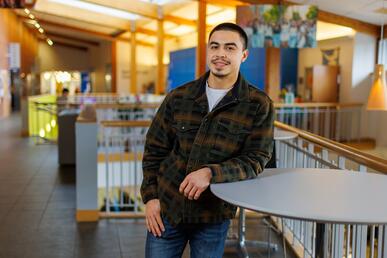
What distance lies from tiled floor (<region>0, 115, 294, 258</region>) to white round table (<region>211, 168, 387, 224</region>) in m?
1.87

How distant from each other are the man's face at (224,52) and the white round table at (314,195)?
0.39 meters

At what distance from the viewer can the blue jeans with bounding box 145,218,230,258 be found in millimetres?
1761

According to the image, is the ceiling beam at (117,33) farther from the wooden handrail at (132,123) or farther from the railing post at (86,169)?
the railing post at (86,169)

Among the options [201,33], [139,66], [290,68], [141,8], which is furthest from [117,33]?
[201,33]

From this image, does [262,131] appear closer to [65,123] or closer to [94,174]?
[94,174]

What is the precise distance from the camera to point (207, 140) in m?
1.67

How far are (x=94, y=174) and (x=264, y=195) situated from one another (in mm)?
2972

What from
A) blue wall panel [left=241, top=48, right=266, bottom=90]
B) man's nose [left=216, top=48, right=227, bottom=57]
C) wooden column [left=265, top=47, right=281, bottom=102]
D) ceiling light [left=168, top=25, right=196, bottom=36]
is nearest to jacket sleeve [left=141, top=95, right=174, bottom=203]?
man's nose [left=216, top=48, right=227, bottom=57]

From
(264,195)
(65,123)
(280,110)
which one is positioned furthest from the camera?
(280,110)

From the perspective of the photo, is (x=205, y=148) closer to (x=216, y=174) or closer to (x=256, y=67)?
(x=216, y=174)

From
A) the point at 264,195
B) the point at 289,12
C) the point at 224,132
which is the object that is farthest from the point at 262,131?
the point at 289,12

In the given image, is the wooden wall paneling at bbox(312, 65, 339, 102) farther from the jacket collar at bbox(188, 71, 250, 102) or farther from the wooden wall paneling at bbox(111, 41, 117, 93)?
the wooden wall paneling at bbox(111, 41, 117, 93)

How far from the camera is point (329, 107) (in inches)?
385

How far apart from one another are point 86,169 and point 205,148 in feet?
9.15
